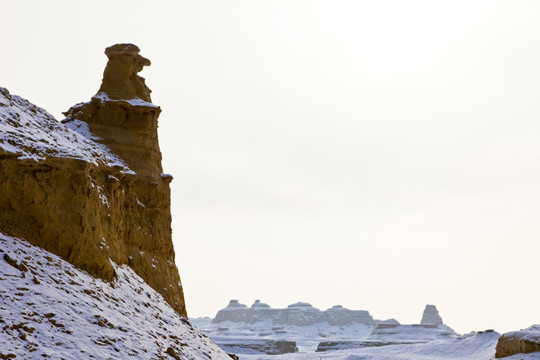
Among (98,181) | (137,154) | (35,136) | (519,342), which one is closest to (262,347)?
(519,342)

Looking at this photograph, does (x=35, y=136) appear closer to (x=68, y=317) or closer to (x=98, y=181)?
(x=98, y=181)

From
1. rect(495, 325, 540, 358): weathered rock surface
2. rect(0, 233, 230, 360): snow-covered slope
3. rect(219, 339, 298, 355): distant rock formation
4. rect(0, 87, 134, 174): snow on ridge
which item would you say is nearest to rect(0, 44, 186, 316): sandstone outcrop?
rect(0, 87, 134, 174): snow on ridge

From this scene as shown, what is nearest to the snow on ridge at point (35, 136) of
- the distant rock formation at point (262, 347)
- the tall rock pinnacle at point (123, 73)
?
the tall rock pinnacle at point (123, 73)

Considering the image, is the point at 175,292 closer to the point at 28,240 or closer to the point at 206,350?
the point at 206,350

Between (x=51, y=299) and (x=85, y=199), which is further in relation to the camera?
(x=85, y=199)

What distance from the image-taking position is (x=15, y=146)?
18891 mm

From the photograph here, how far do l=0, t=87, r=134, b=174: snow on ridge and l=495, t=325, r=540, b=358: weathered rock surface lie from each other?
160 feet

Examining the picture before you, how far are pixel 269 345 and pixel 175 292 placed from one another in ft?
354

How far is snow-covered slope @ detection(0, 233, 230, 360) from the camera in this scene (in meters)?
13.9

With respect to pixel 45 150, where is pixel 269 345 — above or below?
below

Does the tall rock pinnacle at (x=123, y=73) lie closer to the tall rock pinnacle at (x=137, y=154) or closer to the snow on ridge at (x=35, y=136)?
the tall rock pinnacle at (x=137, y=154)

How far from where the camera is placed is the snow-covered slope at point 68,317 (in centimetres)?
1391

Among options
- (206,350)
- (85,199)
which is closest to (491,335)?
(206,350)

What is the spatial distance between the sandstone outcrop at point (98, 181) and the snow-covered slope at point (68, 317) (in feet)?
3.59
